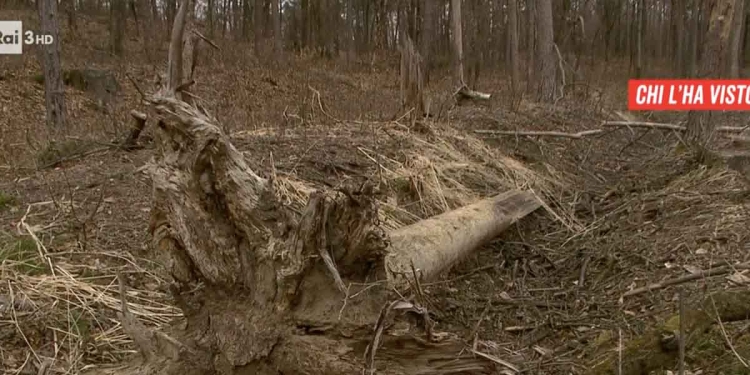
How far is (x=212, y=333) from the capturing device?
2.52m

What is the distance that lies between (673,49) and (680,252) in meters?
28.5

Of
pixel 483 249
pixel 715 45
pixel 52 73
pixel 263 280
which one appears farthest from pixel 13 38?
pixel 263 280

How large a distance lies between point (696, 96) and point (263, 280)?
6.03 metres

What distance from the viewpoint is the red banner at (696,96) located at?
22.5 feet

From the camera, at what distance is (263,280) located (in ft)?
8.36

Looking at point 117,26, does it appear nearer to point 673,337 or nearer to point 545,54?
point 545,54

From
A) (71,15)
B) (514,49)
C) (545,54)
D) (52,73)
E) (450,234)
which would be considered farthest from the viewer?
(71,15)

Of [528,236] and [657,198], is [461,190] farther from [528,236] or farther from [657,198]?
[657,198]

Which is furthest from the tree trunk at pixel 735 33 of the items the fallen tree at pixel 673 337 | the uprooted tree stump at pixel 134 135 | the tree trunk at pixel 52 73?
the tree trunk at pixel 52 73

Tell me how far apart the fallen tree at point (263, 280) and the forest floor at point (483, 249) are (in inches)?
22.9

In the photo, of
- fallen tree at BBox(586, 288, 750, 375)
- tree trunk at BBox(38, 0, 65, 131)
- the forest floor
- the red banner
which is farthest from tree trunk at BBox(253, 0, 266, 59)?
fallen tree at BBox(586, 288, 750, 375)

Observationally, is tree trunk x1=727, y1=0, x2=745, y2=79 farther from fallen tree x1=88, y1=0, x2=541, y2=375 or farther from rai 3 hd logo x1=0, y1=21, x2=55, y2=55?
rai 3 hd logo x1=0, y1=21, x2=55, y2=55

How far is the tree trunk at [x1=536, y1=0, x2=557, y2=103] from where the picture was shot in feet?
42.1

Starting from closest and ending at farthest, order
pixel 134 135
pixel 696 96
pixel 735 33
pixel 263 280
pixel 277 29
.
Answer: pixel 263 280
pixel 134 135
pixel 696 96
pixel 735 33
pixel 277 29
